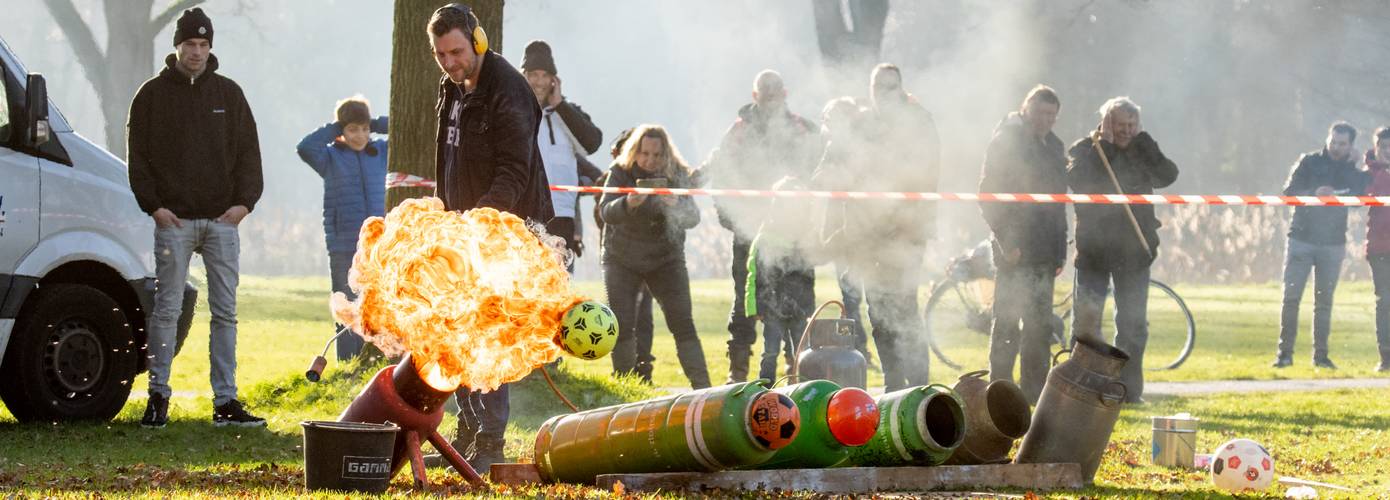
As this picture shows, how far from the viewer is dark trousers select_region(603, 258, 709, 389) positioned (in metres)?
12.0

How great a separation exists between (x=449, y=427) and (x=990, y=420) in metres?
3.43

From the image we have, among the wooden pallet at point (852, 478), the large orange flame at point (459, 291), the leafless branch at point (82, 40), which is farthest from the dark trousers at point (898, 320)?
the leafless branch at point (82, 40)

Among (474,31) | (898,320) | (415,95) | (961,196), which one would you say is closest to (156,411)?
(415,95)

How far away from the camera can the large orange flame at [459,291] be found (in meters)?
6.36

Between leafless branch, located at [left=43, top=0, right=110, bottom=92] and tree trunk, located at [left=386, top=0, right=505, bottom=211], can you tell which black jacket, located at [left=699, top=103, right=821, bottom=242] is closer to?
tree trunk, located at [left=386, top=0, right=505, bottom=211]

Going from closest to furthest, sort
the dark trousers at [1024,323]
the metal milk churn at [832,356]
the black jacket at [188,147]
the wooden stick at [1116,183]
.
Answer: the black jacket at [188,147] → the metal milk churn at [832,356] → the dark trousers at [1024,323] → the wooden stick at [1116,183]

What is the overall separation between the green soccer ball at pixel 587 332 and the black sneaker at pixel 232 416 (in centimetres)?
434

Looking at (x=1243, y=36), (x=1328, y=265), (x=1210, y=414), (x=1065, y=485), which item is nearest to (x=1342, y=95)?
(x=1243, y=36)

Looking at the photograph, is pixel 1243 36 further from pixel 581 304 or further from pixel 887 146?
pixel 581 304

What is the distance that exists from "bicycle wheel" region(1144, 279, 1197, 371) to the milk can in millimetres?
4811

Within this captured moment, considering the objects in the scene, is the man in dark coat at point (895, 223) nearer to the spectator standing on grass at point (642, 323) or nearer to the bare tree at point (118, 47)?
the spectator standing on grass at point (642, 323)

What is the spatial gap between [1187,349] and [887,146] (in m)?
5.45

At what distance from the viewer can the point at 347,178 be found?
1310 cm

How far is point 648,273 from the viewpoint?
12141 mm
